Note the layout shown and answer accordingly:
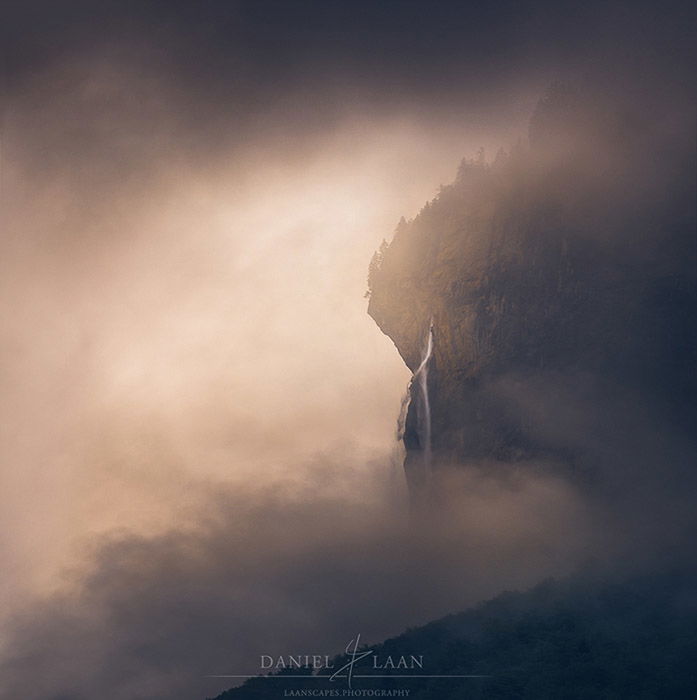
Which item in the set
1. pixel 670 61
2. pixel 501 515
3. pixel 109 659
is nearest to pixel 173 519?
pixel 109 659

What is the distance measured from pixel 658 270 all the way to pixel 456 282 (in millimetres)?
19443

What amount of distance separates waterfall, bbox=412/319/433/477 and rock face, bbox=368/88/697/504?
3.06ft

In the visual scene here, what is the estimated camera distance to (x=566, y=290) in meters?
84.4

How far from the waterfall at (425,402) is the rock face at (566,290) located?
932 millimetres

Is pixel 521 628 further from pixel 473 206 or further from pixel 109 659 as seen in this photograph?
pixel 109 659

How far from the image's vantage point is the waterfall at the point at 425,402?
282ft

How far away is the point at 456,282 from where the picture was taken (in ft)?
276

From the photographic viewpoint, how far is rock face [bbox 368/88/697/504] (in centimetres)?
8238
